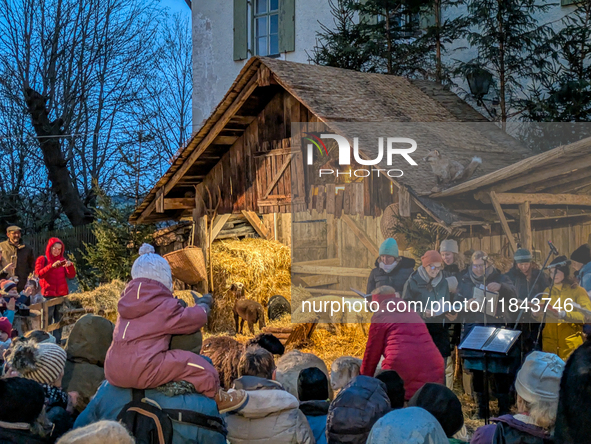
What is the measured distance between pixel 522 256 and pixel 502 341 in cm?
198

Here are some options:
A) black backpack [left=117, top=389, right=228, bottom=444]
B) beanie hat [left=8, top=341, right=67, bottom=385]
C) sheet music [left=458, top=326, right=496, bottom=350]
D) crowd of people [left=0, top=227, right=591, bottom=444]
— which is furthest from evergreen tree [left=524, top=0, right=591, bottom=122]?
beanie hat [left=8, top=341, right=67, bottom=385]

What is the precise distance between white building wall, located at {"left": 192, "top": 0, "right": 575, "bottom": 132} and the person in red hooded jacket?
671 cm

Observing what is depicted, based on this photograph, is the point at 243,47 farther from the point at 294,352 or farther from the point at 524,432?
the point at 524,432

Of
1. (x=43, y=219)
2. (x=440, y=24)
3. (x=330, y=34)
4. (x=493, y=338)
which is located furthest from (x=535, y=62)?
(x=43, y=219)

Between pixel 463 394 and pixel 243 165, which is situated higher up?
pixel 243 165

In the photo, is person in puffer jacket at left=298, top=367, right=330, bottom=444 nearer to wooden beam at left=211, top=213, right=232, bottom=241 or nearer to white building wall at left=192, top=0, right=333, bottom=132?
wooden beam at left=211, top=213, right=232, bottom=241

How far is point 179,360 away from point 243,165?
8.20 meters

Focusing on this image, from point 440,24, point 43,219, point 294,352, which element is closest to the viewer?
point 294,352

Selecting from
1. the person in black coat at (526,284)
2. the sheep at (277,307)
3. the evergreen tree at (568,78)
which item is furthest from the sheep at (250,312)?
the evergreen tree at (568,78)

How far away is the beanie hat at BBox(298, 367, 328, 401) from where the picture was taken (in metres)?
4.43

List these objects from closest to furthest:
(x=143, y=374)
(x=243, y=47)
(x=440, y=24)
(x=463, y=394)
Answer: (x=143, y=374), (x=463, y=394), (x=440, y=24), (x=243, y=47)

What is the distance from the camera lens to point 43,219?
21.6 metres

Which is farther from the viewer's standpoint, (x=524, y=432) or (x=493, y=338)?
(x=493, y=338)

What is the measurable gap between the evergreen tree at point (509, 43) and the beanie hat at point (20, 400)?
11.8 metres
